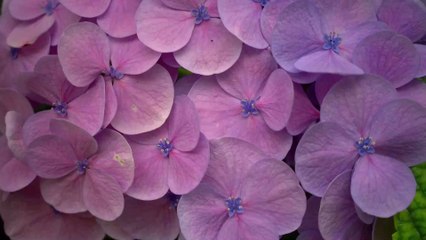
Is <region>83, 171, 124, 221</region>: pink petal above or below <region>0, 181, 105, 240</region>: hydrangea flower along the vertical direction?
above

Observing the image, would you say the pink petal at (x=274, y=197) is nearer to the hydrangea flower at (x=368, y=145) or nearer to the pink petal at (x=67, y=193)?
the hydrangea flower at (x=368, y=145)

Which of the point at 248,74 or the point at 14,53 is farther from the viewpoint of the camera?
the point at 14,53

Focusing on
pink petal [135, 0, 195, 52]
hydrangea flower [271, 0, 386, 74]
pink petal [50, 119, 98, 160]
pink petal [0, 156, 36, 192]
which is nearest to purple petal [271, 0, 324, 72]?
hydrangea flower [271, 0, 386, 74]

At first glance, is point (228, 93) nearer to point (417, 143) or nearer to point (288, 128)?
point (288, 128)

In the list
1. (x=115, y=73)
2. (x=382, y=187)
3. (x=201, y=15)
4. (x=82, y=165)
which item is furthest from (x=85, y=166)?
(x=382, y=187)

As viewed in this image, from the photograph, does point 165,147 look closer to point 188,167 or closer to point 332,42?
point 188,167

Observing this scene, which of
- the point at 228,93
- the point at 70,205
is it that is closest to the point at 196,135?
the point at 228,93

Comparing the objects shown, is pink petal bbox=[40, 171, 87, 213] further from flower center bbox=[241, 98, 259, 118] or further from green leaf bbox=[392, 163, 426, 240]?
green leaf bbox=[392, 163, 426, 240]
